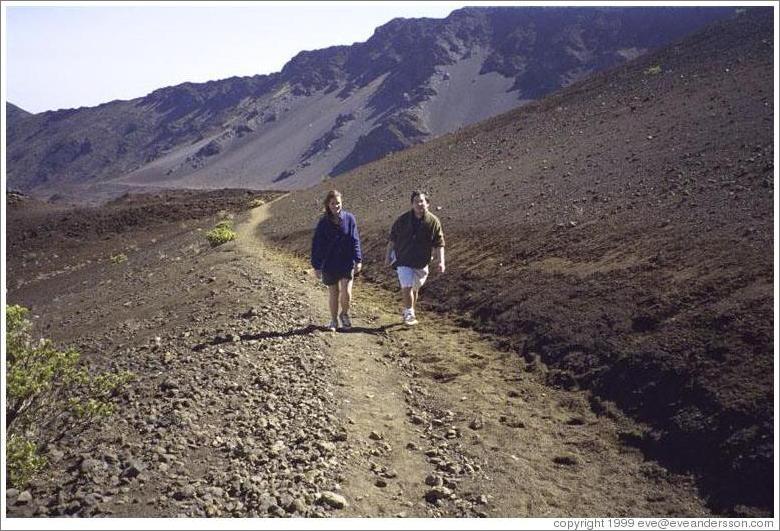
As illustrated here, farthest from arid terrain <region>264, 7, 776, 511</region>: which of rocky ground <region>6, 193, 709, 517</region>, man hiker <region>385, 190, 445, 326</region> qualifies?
man hiker <region>385, 190, 445, 326</region>

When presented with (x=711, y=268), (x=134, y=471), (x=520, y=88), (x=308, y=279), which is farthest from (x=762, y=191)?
(x=520, y=88)

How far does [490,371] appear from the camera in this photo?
584 centimetres

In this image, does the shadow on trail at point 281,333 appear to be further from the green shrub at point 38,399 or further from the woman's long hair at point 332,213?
the green shrub at point 38,399

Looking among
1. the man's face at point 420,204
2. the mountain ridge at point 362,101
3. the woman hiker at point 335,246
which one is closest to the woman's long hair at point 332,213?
the woman hiker at point 335,246

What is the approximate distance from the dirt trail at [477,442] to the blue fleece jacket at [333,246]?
2.68 ft

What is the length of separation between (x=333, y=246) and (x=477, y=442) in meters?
2.94

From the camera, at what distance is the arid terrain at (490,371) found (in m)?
3.56

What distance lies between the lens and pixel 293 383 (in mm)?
4992

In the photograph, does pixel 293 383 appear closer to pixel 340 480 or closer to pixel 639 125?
pixel 340 480

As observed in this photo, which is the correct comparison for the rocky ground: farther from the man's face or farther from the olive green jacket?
the man's face

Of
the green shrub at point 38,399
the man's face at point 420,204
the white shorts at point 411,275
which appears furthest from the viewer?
the white shorts at point 411,275

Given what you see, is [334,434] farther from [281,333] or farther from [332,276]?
[332,276]

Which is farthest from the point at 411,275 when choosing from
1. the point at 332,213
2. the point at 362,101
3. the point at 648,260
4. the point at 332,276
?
the point at 362,101

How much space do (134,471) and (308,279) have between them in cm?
708
